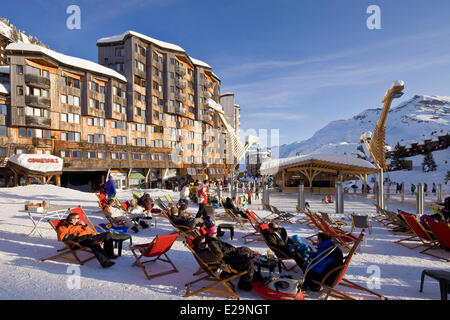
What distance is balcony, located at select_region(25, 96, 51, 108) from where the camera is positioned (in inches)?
931

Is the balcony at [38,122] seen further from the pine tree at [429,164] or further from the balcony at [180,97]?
the pine tree at [429,164]

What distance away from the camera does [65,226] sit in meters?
5.22

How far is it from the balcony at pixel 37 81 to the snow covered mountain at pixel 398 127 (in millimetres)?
102013

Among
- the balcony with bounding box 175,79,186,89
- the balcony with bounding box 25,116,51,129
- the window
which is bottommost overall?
the balcony with bounding box 25,116,51,129

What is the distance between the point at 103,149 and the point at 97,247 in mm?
27799

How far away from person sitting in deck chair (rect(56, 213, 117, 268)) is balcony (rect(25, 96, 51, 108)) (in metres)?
25.6

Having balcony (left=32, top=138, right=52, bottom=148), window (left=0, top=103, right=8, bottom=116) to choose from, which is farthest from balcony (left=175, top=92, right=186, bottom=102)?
window (left=0, top=103, right=8, bottom=116)

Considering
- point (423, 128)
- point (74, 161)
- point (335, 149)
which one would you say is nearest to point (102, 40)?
point (74, 161)

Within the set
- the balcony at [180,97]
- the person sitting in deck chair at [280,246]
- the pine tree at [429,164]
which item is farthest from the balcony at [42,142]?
the pine tree at [429,164]

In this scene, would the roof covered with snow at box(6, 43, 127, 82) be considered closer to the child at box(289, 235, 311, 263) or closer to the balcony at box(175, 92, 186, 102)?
the balcony at box(175, 92, 186, 102)

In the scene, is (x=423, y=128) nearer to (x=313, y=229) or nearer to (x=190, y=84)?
(x=190, y=84)

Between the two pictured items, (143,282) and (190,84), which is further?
(190,84)

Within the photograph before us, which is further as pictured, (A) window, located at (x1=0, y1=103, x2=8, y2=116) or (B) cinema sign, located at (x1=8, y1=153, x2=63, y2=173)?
(A) window, located at (x1=0, y1=103, x2=8, y2=116)
